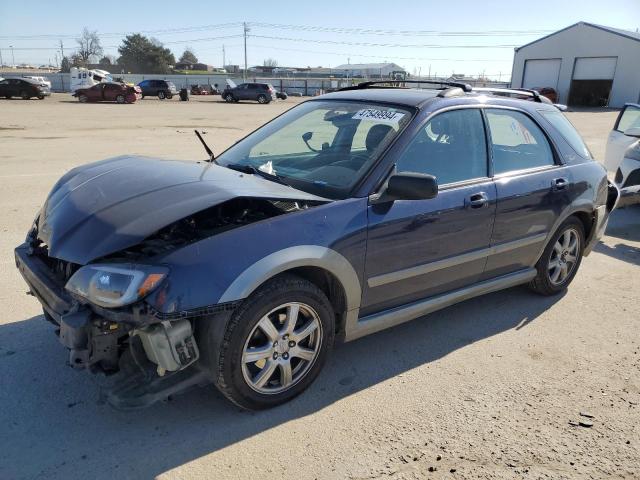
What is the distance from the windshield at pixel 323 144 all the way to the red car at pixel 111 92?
36332 millimetres

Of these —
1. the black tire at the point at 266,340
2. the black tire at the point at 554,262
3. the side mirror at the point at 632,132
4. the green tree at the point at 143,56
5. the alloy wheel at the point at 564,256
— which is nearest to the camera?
the black tire at the point at 266,340

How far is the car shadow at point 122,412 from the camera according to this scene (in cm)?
253

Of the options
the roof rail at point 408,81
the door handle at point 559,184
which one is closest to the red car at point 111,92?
the roof rail at point 408,81

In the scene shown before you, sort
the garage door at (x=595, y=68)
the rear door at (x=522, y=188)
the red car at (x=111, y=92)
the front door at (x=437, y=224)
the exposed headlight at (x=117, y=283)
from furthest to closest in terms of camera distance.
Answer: the garage door at (x=595, y=68)
the red car at (x=111, y=92)
the rear door at (x=522, y=188)
the front door at (x=437, y=224)
the exposed headlight at (x=117, y=283)

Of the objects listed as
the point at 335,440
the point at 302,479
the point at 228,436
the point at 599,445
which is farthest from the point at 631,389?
the point at 228,436

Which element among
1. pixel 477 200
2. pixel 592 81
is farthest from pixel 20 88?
pixel 592 81

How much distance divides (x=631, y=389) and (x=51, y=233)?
12.0 feet

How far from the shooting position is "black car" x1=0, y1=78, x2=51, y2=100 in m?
36.7

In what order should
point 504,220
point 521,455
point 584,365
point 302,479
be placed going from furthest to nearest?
point 504,220 → point 584,365 → point 521,455 → point 302,479

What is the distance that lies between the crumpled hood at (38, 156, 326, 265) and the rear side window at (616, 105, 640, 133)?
8.34 meters

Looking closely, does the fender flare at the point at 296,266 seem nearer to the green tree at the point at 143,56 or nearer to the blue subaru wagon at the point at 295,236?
the blue subaru wagon at the point at 295,236

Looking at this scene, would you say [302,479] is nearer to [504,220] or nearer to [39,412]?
[39,412]

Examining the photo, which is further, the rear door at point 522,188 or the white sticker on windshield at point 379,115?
the rear door at point 522,188

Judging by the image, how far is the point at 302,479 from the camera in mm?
2475
